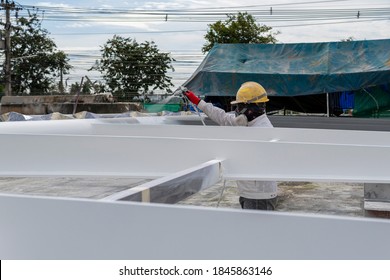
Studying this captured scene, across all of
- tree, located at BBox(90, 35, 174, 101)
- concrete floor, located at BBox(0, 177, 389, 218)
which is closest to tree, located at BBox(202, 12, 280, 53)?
tree, located at BBox(90, 35, 174, 101)

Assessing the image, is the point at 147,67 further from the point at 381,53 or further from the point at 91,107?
the point at 381,53

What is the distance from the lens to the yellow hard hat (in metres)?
3.40

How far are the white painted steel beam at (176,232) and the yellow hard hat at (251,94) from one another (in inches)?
89.6

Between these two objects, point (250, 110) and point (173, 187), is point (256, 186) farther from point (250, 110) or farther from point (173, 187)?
point (173, 187)

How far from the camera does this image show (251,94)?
11.2 feet

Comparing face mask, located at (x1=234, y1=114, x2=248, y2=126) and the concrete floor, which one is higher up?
face mask, located at (x1=234, y1=114, x2=248, y2=126)

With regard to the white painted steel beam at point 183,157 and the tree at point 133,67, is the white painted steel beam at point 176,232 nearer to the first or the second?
the white painted steel beam at point 183,157

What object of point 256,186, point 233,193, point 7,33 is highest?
point 7,33

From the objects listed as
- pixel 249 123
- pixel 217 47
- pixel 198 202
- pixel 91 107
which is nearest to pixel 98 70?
pixel 91 107

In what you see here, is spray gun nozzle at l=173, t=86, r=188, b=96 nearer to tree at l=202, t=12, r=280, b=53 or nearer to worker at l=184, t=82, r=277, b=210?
worker at l=184, t=82, r=277, b=210

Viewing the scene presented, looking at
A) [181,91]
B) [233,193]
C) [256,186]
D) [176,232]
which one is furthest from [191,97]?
[233,193]

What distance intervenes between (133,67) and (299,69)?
25.1 metres

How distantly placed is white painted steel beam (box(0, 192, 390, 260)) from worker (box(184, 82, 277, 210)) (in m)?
2.14

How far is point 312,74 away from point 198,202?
543 centimetres
